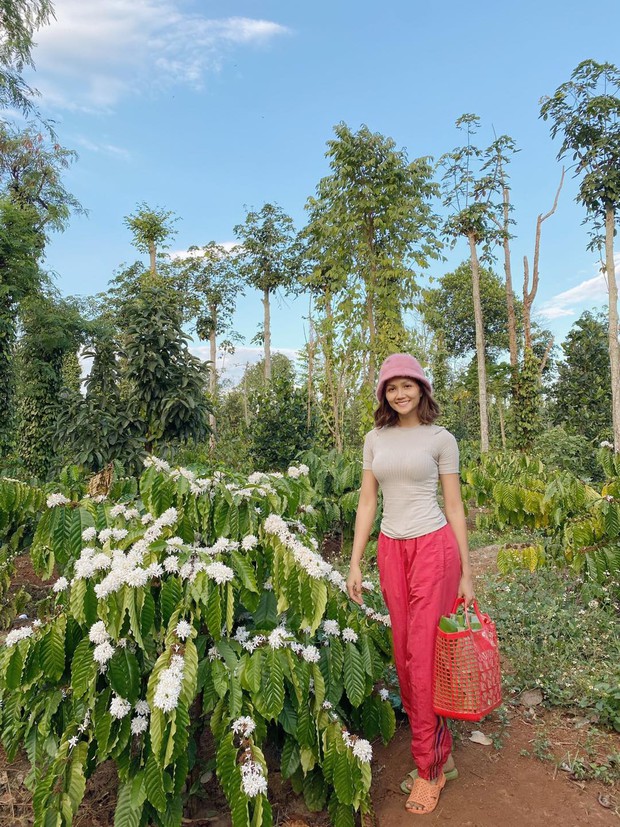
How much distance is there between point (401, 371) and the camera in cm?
202

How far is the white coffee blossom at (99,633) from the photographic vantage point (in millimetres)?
1578

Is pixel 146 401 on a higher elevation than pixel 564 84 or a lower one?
lower

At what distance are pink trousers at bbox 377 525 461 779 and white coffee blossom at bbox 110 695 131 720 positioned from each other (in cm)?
96

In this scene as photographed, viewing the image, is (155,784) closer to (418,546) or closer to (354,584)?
(354,584)

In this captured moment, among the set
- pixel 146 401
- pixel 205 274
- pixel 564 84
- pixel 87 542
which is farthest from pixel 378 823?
pixel 205 274

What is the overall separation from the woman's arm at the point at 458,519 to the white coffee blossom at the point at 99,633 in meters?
1.23

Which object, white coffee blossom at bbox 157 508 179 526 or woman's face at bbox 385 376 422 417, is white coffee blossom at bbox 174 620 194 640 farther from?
woman's face at bbox 385 376 422 417

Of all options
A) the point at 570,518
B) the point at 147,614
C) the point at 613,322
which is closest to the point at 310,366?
the point at 570,518

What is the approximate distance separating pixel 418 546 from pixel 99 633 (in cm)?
109

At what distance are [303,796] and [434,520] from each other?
1.07 m

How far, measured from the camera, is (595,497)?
10.8 feet

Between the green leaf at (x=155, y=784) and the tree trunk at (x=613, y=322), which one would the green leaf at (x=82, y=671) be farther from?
the tree trunk at (x=613, y=322)

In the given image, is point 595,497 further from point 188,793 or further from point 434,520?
point 188,793

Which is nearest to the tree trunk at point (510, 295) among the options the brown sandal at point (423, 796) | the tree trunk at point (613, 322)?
the tree trunk at point (613, 322)
